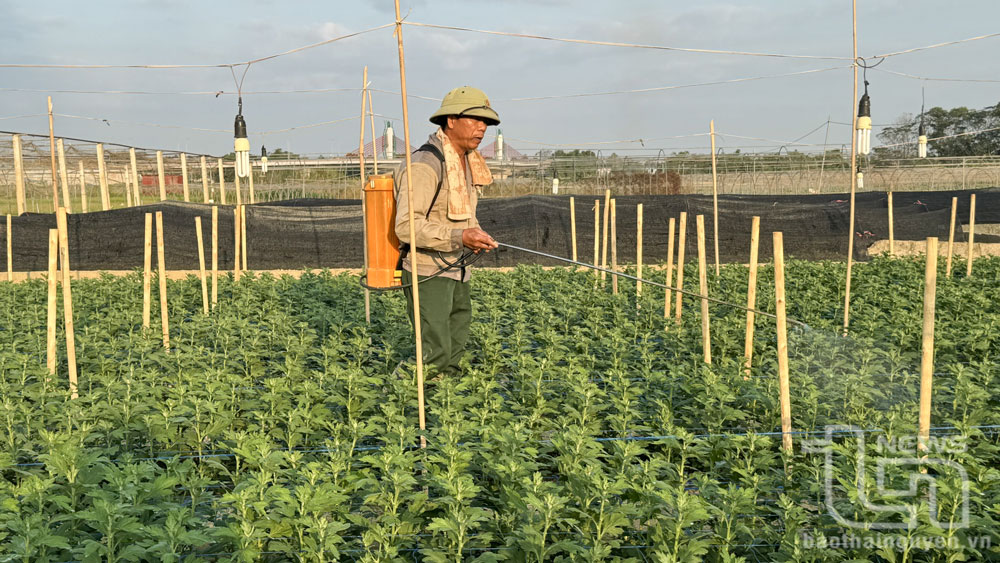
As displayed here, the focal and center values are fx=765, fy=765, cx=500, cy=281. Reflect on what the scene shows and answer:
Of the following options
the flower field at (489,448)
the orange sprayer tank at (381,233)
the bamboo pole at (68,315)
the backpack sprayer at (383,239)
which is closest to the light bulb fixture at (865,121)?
the flower field at (489,448)

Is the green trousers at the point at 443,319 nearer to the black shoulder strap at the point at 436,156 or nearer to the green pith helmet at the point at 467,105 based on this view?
the black shoulder strap at the point at 436,156

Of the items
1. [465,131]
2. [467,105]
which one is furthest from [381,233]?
[467,105]

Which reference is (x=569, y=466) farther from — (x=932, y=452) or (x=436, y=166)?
(x=436, y=166)

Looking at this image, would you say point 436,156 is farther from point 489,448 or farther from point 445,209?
point 489,448

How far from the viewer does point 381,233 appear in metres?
5.06

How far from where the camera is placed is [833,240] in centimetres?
1627

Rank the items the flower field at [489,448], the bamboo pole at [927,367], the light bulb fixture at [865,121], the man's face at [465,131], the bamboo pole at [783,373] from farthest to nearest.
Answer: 1. the light bulb fixture at [865,121]
2. the man's face at [465,131]
3. the bamboo pole at [783,373]
4. the bamboo pole at [927,367]
5. the flower field at [489,448]

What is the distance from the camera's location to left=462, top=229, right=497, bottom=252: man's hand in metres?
4.77

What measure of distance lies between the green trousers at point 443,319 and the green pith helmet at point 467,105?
1074 millimetres

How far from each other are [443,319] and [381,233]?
702 millimetres

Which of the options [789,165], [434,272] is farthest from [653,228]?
[789,165]

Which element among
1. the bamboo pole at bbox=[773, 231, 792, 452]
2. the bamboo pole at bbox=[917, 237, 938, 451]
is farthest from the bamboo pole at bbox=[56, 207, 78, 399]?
the bamboo pole at bbox=[917, 237, 938, 451]

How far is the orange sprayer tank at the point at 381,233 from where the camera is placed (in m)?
5.05

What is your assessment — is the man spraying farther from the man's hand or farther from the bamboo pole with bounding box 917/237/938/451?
the bamboo pole with bounding box 917/237/938/451
